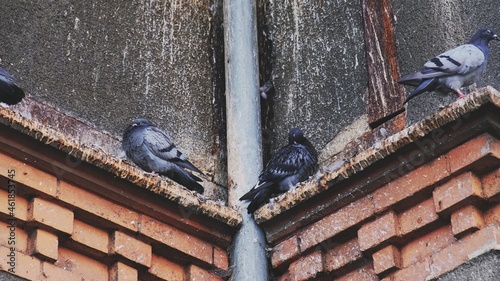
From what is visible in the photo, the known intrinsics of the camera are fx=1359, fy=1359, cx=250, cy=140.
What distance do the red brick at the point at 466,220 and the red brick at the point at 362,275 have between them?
65 centimetres

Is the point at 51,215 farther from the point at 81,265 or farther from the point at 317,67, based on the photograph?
the point at 317,67

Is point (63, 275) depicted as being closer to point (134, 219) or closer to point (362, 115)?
point (134, 219)

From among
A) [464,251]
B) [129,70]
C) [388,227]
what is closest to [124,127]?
[129,70]

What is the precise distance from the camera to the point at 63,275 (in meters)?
7.81

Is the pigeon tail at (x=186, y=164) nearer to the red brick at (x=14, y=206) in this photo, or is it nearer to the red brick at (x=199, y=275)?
the red brick at (x=199, y=275)

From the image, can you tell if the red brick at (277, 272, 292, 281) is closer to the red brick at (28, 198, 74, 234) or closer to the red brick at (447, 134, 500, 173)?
the red brick at (447, 134, 500, 173)

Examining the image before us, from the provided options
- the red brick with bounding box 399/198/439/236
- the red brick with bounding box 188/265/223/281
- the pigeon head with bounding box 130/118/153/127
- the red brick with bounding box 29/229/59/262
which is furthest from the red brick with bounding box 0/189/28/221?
the red brick with bounding box 399/198/439/236

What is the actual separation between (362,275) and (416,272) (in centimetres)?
49

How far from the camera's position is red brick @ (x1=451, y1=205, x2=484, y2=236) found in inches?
306

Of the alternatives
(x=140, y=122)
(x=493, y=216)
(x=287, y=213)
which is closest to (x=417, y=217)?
(x=493, y=216)

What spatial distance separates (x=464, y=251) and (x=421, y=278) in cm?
32

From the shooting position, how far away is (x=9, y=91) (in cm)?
820

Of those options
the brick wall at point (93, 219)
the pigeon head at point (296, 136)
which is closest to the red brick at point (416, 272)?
the brick wall at point (93, 219)

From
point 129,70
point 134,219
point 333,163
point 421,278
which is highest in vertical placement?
point 129,70
